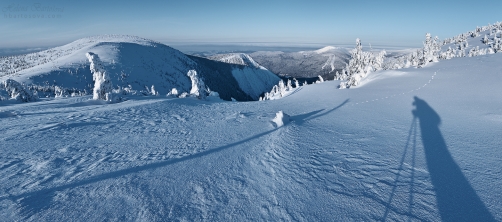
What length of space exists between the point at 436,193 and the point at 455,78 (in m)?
15.9

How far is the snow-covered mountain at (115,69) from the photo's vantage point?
144 feet

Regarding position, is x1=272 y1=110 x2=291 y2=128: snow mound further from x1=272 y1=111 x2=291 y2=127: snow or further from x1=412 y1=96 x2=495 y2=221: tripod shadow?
x1=412 y1=96 x2=495 y2=221: tripod shadow

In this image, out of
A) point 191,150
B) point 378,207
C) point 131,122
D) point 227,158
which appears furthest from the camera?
point 131,122

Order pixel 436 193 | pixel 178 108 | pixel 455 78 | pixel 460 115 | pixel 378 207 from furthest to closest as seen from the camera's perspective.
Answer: pixel 455 78
pixel 178 108
pixel 460 115
pixel 436 193
pixel 378 207

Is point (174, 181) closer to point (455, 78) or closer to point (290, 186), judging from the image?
point (290, 186)

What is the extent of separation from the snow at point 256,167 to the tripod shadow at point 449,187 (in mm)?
22

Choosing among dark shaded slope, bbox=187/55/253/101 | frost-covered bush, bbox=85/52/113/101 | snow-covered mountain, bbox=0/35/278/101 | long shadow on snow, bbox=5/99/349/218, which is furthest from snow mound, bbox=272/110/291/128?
dark shaded slope, bbox=187/55/253/101

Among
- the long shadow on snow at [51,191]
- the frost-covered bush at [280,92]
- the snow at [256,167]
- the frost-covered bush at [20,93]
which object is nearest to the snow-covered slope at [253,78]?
the frost-covered bush at [280,92]

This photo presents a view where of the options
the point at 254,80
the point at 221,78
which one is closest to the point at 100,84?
the point at 221,78

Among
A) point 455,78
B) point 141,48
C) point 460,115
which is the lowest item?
point 460,115

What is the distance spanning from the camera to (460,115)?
8711 mm

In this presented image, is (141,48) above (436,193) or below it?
above

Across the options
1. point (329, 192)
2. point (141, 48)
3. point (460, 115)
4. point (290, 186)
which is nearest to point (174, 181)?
point (290, 186)

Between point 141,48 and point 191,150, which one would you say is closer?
point 191,150
